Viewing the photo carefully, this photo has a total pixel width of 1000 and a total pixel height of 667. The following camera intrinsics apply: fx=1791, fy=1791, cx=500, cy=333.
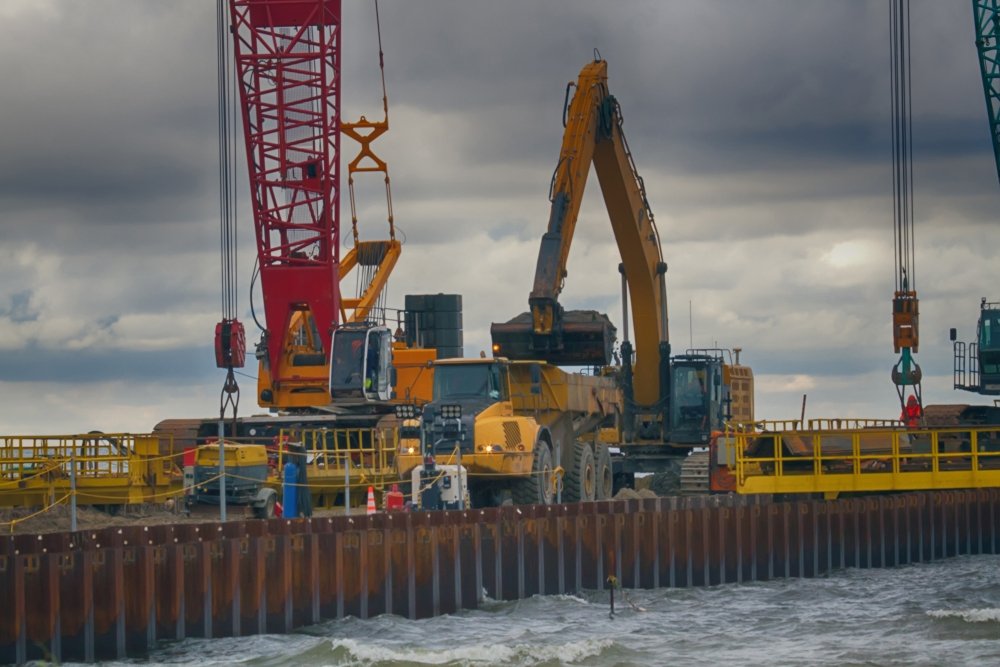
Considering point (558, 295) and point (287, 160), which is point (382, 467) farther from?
point (287, 160)

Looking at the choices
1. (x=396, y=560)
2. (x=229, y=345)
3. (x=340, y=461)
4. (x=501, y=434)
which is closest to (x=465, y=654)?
(x=396, y=560)

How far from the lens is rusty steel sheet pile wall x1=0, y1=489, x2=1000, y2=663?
75.8 feet

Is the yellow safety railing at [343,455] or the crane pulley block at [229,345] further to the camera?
the crane pulley block at [229,345]

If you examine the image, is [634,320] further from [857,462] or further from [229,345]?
[857,462]

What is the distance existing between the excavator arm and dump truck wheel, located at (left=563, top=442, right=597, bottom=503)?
3.08 metres

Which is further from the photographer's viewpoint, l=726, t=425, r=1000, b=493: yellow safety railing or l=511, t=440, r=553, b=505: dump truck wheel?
l=511, t=440, r=553, b=505: dump truck wheel

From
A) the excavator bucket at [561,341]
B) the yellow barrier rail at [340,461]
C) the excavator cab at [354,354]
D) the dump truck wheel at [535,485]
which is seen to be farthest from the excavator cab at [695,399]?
the dump truck wheel at [535,485]

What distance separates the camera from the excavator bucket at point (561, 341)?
42969 millimetres

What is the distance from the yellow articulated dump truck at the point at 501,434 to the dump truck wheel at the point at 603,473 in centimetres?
109

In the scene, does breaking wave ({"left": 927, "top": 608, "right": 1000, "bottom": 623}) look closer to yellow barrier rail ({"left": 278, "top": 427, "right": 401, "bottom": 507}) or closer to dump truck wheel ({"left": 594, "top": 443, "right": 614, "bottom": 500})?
yellow barrier rail ({"left": 278, "top": 427, "right": 401, "bottom": 507})

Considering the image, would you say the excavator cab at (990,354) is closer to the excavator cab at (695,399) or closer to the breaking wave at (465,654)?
the excavator cab at (695,399)

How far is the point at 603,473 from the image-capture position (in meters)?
43.4

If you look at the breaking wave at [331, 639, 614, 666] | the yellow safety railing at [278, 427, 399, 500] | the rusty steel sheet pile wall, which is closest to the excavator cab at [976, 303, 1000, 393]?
the rusty steel sheet pile wall

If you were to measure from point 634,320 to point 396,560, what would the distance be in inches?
925
